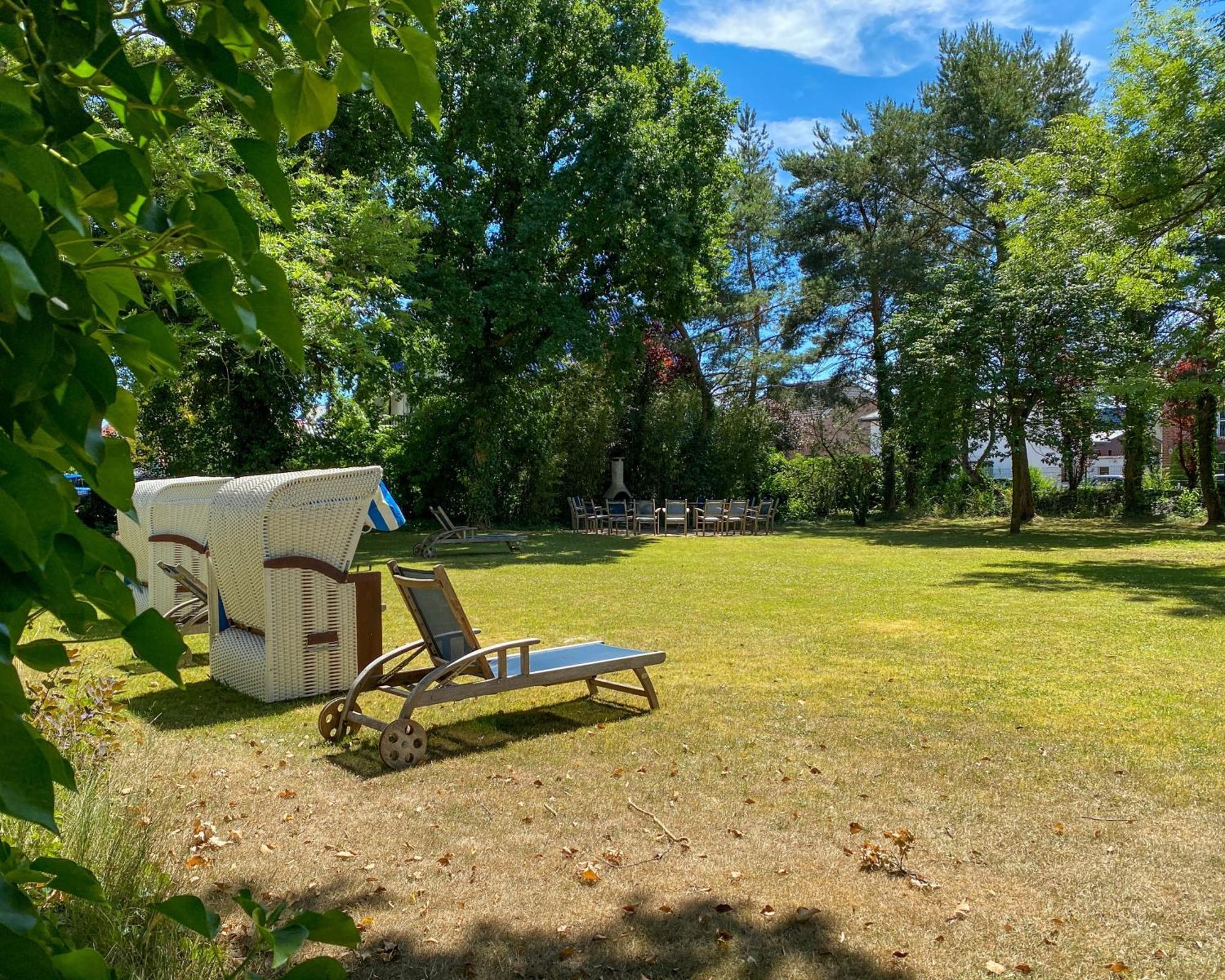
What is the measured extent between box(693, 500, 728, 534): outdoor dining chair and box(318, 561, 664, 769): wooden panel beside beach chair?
19.6 m

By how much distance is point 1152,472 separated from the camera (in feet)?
95.2

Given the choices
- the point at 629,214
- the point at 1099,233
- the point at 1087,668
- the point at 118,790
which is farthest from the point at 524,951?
the point at 629,214

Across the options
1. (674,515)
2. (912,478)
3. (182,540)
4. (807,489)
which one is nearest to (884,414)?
(912,478)

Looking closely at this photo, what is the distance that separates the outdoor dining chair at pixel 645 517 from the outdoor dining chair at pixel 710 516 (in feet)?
3.67

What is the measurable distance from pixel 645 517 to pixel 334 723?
20.8m

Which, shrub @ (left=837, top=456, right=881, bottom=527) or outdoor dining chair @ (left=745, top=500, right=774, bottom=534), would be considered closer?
outdoor dining chair @ (left=745, top=500, right=774, bottom=534)

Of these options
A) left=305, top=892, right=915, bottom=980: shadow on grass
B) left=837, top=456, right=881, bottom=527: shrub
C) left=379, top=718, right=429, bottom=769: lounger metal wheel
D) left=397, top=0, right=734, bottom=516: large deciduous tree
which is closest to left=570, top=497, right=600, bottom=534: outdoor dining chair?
left=397, top=0, right=734, bottom=516: large deciduous tree

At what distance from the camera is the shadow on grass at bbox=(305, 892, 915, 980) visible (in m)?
3.23

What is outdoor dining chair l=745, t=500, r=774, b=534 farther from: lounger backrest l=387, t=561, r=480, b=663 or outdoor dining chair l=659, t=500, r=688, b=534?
lounger backrest l=387, t=561, r=480, b=663

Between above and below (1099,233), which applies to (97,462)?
below

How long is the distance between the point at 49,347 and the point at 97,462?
157 mm

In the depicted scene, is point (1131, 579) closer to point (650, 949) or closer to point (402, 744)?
point (402, 744)

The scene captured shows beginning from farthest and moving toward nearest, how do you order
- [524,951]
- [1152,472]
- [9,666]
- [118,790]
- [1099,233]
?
1. [1152,472]
2. [1099,233]
3. [118,790]
4. [524,951]
5. [9,666]

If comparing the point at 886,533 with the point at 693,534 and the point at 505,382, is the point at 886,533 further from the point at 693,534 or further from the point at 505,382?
the point at 505,382
